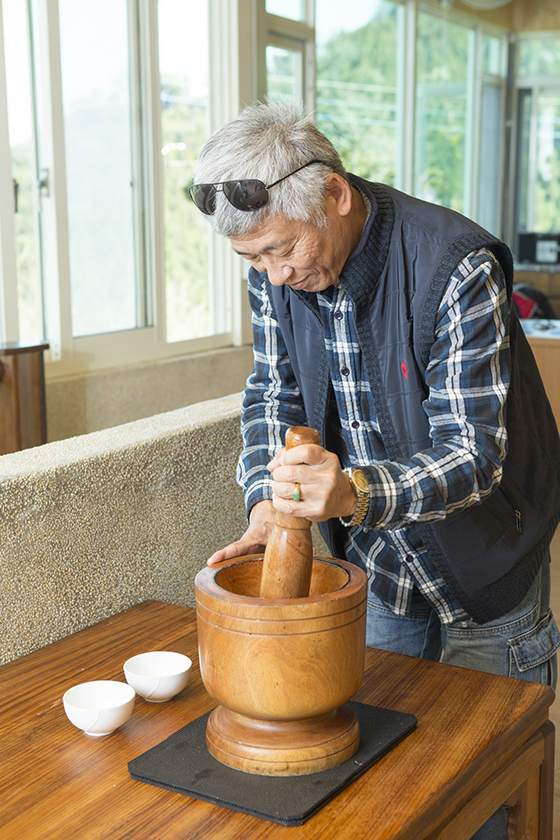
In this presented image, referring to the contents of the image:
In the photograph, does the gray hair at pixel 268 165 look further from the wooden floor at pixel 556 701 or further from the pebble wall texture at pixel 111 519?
the wooden floor at pixel 556 701

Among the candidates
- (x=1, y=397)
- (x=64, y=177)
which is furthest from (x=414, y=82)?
(x=1, y=397)

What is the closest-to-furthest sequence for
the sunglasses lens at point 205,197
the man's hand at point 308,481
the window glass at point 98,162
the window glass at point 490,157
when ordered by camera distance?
the man's hand at point 308,481, the sunglasses lens at point 205,197, the window glass at point 98,162, the window glass at point 490,157

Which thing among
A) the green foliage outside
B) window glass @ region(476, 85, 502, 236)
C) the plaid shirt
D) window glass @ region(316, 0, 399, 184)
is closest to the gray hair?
the plaid shirt

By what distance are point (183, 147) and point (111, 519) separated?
10.9 ft

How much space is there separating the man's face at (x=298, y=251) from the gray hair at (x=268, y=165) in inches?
0.6

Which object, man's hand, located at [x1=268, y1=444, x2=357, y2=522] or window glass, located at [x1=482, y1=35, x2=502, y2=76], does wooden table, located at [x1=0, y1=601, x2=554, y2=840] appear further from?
window glass, located at [x1=482, y1=35, x2=502, y2=76]

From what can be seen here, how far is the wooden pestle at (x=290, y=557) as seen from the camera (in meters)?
0.92

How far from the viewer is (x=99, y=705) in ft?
3.31

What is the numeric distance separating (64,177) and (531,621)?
9.59ft

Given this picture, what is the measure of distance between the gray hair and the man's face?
0.02 meters

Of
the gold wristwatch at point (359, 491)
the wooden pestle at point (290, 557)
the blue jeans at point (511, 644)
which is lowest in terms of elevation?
the blue jeans at point (511, 644)

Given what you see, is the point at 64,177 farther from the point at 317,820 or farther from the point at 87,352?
the point at 317,820

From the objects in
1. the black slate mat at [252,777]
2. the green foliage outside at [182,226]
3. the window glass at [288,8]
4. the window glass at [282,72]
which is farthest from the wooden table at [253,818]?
the window glass at [288,8]

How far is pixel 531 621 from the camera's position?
1.36 metres
